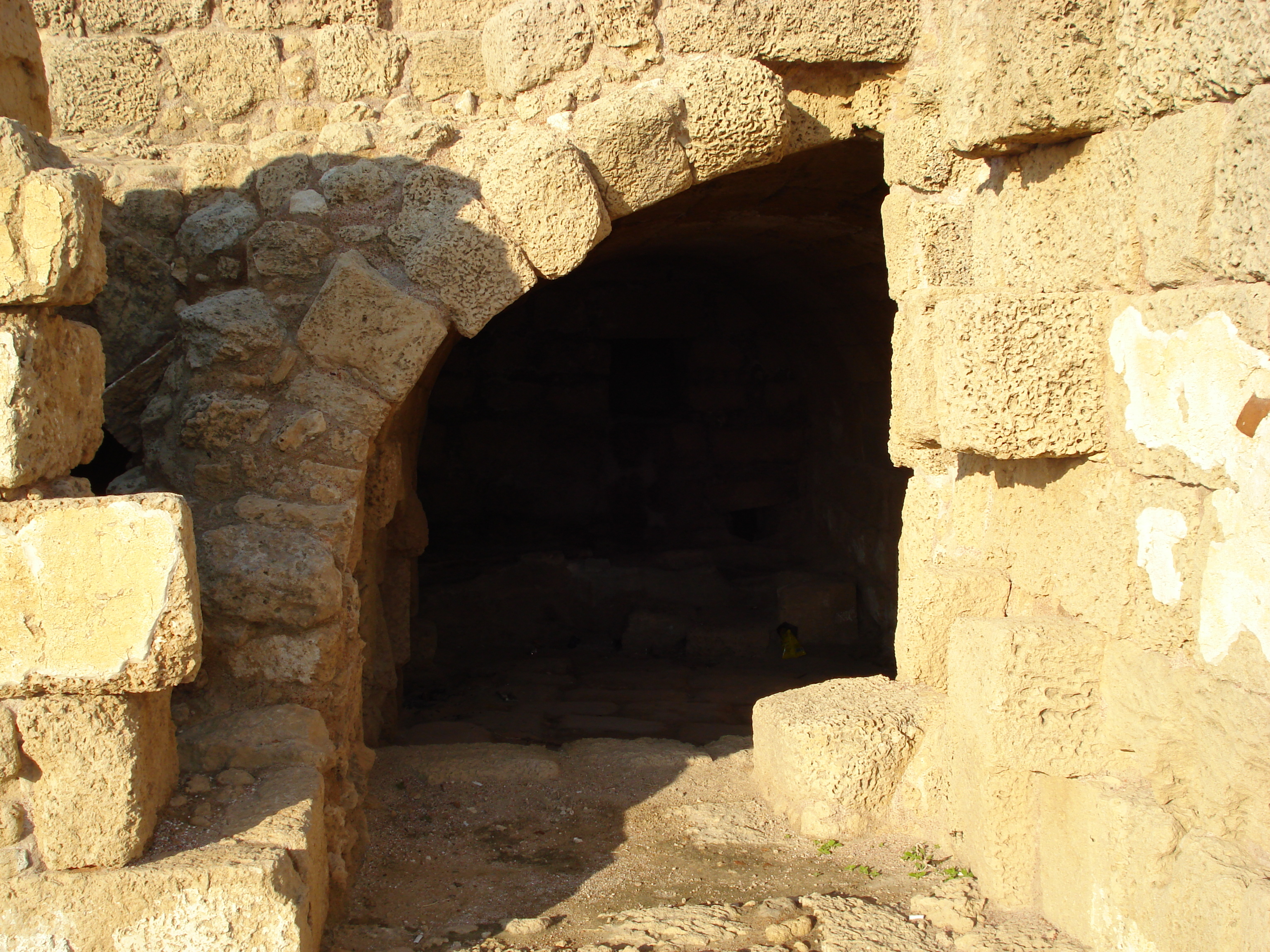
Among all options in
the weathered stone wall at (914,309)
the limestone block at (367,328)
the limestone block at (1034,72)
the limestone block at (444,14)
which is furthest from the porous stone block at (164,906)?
the limestone block at (444,14)

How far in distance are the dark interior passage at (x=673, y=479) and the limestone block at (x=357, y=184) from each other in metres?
1.89

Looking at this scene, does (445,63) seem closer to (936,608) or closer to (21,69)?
(21,69)

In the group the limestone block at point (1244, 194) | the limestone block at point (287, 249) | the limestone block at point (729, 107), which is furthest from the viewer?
the limestone block at point (729, 107)

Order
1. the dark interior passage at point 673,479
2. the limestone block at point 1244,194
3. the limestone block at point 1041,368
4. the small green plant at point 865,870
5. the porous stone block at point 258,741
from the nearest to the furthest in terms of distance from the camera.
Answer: the limestone block at point 1244,194, the limestone block at point 1041,368, the porous stone block at point 258,741, the small green plant at point 865,870, the dark interior passage at point 673,479

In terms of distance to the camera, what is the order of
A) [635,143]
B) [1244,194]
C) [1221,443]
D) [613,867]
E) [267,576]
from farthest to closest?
[635,143], [613,867], [267,576], [1221,443], [1244,194]

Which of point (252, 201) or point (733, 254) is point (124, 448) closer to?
point (252, 201)

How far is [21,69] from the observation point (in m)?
2.44

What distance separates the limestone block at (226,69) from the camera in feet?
11.1

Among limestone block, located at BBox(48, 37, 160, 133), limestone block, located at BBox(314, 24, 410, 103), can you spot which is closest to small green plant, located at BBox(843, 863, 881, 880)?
limestone block, located at BBox(314, 24, 410, 103)

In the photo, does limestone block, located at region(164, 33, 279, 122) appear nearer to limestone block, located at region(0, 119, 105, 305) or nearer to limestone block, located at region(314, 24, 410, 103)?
limestone block, located at region(314, 24, 410, 103)

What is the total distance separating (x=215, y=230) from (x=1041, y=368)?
2.44 metres

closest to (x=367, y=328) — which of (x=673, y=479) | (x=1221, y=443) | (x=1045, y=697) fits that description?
(x=1045, y=697)

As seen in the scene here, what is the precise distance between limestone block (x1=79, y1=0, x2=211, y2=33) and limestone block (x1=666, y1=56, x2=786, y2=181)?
62.3 inches

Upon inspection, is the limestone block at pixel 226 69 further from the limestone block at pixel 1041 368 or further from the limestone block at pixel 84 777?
the limestone block at pixel 1041 368
